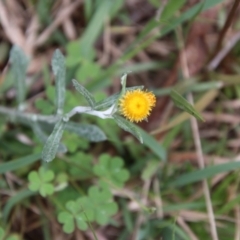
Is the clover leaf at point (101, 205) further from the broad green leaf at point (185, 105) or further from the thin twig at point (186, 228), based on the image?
the broad green leaf at point (185, 105)

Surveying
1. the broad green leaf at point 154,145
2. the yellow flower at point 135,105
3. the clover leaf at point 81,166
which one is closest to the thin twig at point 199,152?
the broad green leaf at point 154,145

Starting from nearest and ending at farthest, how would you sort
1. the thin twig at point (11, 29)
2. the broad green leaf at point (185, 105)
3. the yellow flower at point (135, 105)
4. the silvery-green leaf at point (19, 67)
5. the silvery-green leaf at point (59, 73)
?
the yellow flower at point (135, 105) < the broad green leaf at point (185, 105) < the silvery-green leaf at point (59, 73) < the silvery-green leaf at point (19, 67) < the thin twig at point (11, 29)

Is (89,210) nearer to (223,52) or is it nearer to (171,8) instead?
(171,8)

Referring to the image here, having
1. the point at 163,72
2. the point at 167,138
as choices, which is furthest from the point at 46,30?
the point at 167,138

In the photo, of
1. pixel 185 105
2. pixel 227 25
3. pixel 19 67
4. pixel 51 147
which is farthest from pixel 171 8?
pixel 51 147

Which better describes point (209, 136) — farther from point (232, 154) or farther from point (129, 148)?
point (129, 148)

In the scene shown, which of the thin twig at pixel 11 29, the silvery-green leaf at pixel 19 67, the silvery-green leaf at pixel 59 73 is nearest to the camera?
the silvery-green leaf at pixel 59 73

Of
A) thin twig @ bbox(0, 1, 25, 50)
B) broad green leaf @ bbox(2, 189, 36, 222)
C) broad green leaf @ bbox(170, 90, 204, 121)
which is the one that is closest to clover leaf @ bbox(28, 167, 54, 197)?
broad green leaf @ bbox(2, 189, 36, 222)
